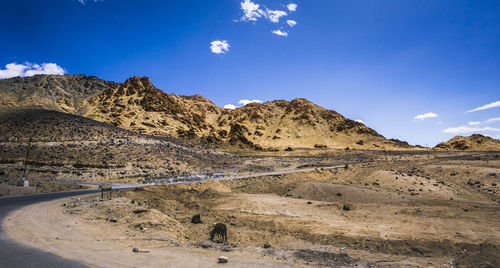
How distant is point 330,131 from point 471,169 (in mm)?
100579

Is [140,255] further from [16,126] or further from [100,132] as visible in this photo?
[16,126]

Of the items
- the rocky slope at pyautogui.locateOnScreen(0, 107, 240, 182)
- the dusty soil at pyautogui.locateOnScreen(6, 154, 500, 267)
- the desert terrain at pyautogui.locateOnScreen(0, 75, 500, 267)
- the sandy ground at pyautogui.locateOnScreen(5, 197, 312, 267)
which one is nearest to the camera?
the sandy ground at pyautogui.locateOnScreen(5, 197, 312, 267)

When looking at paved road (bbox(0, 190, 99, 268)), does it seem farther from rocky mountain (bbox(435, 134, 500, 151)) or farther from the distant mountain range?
rocky mountain (bbox(435, 134, 500, 151))

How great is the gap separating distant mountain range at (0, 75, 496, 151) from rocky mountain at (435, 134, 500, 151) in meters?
23.6

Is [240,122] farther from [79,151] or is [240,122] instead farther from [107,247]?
[107,247]

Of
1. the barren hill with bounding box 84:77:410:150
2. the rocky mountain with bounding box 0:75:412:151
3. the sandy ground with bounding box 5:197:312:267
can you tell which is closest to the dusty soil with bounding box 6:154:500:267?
the sandy ground with bounding box 5:197:312:267

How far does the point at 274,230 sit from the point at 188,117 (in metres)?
121

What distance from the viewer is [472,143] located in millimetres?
119250

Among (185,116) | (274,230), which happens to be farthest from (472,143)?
(274,230)

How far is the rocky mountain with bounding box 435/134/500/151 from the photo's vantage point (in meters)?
114

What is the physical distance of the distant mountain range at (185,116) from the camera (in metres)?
105

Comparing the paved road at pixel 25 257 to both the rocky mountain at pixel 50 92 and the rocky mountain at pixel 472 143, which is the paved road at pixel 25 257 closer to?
the rocky mountain at pixel 50 92

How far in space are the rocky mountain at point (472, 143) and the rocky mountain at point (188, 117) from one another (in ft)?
70.8

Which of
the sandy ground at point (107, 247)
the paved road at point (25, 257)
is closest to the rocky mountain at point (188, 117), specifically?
the sandy ground at point (107, 247)
